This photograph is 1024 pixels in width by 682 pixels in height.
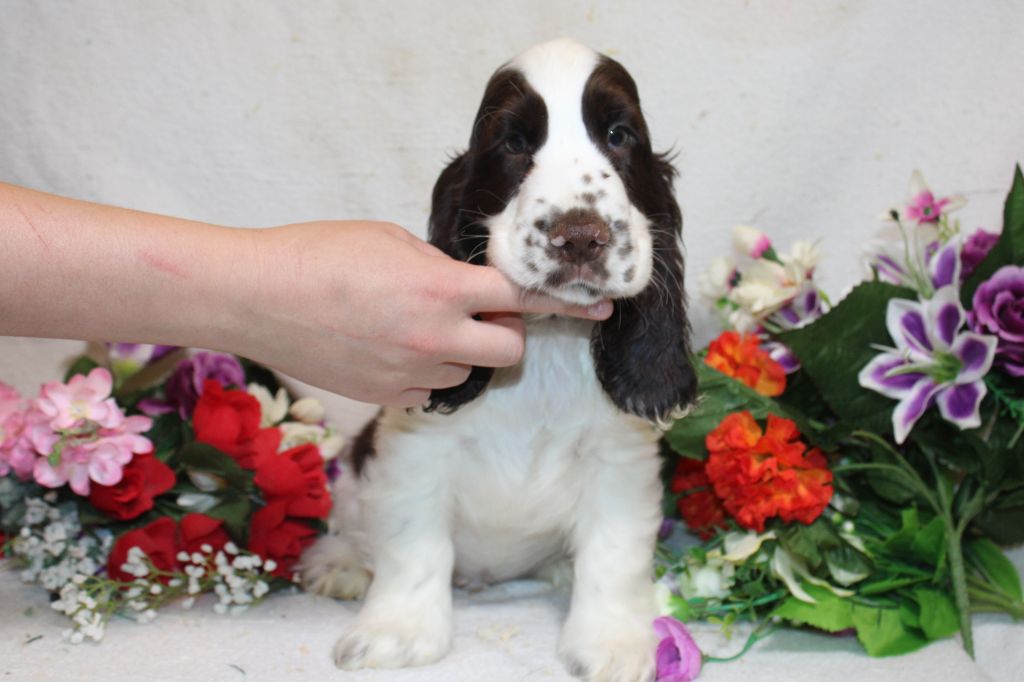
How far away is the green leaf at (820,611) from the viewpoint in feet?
9.34

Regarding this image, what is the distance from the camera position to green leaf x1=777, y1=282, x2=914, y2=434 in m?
3.15

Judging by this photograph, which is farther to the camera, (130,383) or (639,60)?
(639,60)

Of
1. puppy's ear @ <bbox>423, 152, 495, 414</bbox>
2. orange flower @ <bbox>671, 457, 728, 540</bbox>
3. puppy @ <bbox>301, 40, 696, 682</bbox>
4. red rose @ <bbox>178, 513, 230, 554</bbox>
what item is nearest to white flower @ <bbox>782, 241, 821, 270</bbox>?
orange flower @ <bbox>671, 457, 728, 540</bbox>

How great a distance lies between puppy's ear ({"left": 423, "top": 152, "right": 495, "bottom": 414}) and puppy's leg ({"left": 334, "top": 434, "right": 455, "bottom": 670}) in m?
0.20

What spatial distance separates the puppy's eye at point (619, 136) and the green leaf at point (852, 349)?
932 mm

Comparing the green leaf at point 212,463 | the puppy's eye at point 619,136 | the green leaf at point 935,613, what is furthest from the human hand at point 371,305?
the green leaf at point 935,613

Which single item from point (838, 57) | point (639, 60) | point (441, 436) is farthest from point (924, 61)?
point (441, 436)

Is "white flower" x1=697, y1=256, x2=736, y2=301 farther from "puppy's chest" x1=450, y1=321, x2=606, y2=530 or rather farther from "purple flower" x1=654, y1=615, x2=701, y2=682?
"purple flower" x1=654, y1=615, x2=701, y2=682

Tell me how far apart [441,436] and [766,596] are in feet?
3.19

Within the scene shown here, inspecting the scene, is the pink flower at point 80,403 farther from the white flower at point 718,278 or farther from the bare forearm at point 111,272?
the white flower at point 718,278

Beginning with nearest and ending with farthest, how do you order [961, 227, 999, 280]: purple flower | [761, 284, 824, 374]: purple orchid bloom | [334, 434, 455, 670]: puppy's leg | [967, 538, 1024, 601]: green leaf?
[334, 434, 455, 670]: puppy's leg, [967, 538, 1024, 601]: green leaf, [961, 227, 999, 280]: purple flower, [761, 284, 824, 374]: purple orchid bloom

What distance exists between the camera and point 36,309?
7.51ft

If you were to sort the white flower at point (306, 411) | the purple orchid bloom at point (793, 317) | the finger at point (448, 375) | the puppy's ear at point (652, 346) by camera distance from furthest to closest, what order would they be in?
the white flower at point (306, 411), the purple orchid bloom at point (793, 317), the puppy's ear at point (652, 346), the finger at point (448, 375)

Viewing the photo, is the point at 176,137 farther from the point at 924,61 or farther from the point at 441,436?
the point at 924,61
